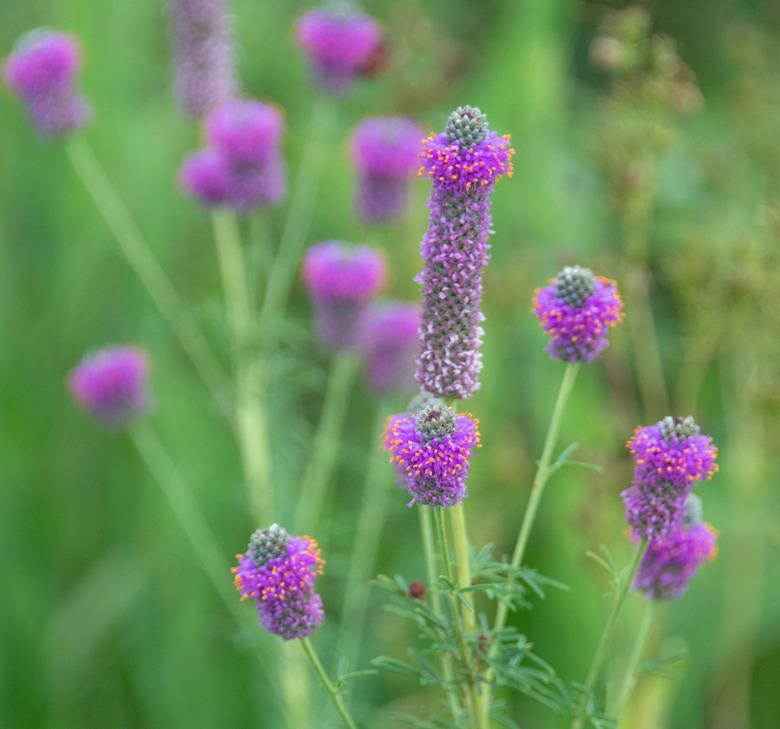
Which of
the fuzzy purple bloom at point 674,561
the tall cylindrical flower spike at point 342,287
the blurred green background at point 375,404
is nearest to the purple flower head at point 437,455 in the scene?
the fuzzy purple bloom at point 674,561

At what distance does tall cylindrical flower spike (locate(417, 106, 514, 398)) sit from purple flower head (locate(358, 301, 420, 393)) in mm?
1063

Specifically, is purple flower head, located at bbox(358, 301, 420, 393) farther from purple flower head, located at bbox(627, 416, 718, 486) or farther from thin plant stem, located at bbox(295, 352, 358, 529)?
purple flower head, located at bbox(627, 416, 718, 486)

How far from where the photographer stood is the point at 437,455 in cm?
104

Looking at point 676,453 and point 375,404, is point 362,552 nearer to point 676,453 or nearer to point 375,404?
point 375,404

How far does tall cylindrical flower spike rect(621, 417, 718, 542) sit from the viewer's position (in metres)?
1.13

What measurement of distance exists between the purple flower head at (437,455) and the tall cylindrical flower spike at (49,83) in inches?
53.9

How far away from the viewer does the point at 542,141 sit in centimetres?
316

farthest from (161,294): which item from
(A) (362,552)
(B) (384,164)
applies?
(A) (362,552)

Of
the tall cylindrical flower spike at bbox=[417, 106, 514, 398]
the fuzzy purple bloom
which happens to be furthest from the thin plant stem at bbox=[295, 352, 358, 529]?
the tall cylindrical flower spike at bbox=[417, 106, 514, 398]

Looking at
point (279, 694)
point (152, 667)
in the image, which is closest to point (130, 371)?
point (279, 694)

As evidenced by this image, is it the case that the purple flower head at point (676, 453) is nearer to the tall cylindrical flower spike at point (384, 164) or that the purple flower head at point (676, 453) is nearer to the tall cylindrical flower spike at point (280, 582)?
the tall cylindrical flower spike at point (280, 582)

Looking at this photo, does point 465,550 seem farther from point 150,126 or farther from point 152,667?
point 150,126

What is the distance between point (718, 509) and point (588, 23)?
7.06 feet

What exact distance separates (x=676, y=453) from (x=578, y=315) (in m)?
0.18
